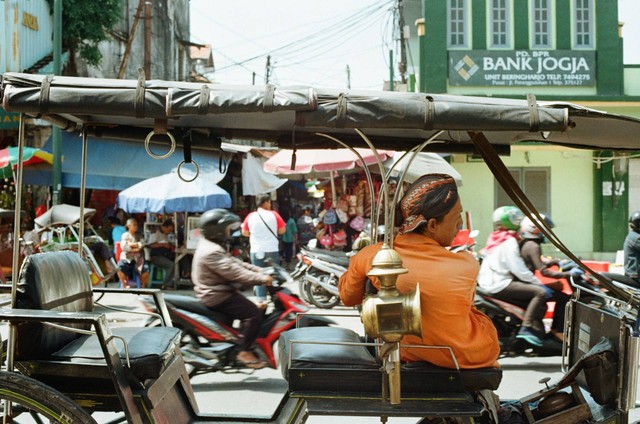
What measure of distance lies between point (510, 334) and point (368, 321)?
15.0 ft

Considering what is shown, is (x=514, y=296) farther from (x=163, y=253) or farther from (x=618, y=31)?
(x=618, y=31)

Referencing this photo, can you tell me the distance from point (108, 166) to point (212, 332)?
10121mm

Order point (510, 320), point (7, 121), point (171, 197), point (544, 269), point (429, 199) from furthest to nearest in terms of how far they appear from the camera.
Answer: point (7, 121), point (171, 197), point (510, 320), point (544, 269), point (429, 199)

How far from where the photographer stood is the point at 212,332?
229 inches

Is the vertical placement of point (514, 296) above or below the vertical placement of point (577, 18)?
below

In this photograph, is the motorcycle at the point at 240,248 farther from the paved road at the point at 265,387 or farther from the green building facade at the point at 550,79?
the paved road at the point at 265,387

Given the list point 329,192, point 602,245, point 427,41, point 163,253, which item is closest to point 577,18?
point 427,41

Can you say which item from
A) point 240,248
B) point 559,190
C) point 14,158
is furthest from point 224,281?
point 559,190

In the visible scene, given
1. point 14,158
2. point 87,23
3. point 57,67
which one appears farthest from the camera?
point 87,23

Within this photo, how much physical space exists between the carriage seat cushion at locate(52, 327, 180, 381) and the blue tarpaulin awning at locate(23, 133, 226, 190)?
34.5ft

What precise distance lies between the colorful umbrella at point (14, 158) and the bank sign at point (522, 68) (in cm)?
994

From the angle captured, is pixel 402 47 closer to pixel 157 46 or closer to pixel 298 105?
pixel 157 46

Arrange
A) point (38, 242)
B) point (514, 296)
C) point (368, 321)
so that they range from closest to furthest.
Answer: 1. point (368, 321)
2. point (514, 296)
3. point (38, 242)

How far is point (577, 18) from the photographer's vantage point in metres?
17.4
